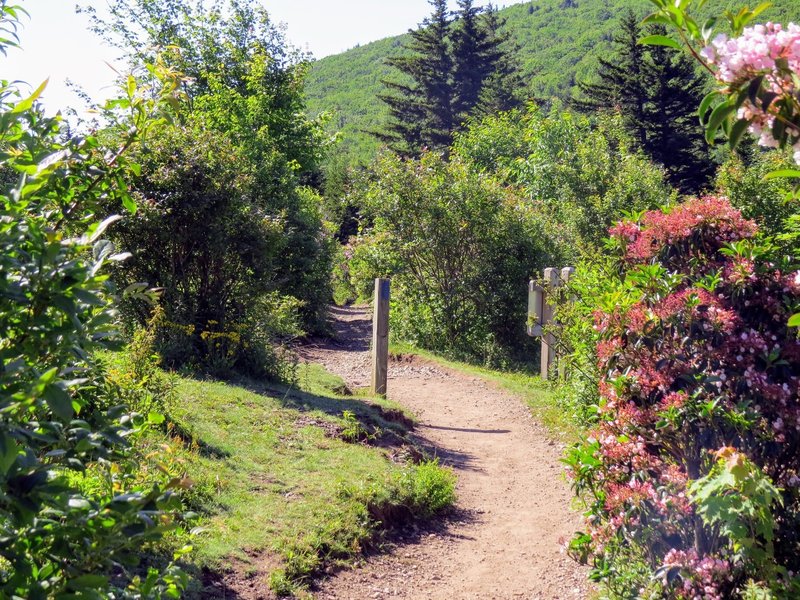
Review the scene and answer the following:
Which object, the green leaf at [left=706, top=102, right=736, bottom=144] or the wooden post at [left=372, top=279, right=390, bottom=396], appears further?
the wooden post at [left=372, top=279, right=390, bottom=396]

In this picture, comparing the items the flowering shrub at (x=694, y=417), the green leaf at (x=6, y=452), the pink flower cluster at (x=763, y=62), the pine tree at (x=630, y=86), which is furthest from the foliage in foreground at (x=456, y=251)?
the pine tree at (x=630, y=86)

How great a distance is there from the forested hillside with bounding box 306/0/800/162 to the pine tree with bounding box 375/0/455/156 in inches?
878

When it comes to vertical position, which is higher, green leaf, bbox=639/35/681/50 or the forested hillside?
the forested hillside

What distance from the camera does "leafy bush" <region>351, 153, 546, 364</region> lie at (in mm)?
14891

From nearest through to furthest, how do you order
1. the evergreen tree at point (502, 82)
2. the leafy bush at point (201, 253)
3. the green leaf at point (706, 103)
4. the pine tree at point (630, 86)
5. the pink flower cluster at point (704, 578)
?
the green leaf at point (706, 103) < the pink flower cluster at point (704, 578) < the leafy bush at point (201, 253) < the pine tree at point (630, 86) < the evergreen tree at point (502, 82)

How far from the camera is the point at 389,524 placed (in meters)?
6.04

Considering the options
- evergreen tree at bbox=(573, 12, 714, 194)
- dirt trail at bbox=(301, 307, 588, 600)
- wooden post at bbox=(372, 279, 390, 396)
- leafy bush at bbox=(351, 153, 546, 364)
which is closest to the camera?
dirt trail at bbox=(301, 307, 588, 600)

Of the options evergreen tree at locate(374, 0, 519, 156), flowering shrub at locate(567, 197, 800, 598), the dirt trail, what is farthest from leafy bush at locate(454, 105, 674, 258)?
evergreen tree at locate(374, 0, 519, 156)

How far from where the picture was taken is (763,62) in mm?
1881

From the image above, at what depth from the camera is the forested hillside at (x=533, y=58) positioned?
74562mm

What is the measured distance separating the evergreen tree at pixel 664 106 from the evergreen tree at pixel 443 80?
10.7 meters

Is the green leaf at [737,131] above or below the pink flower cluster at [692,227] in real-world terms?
above

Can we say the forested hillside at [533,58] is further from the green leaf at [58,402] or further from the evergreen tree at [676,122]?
the green leaf at [58,402]

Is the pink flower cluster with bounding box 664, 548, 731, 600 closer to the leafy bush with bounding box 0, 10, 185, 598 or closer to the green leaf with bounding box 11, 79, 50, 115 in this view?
the leafy bush with bounding box 0, 10, 185, 598
